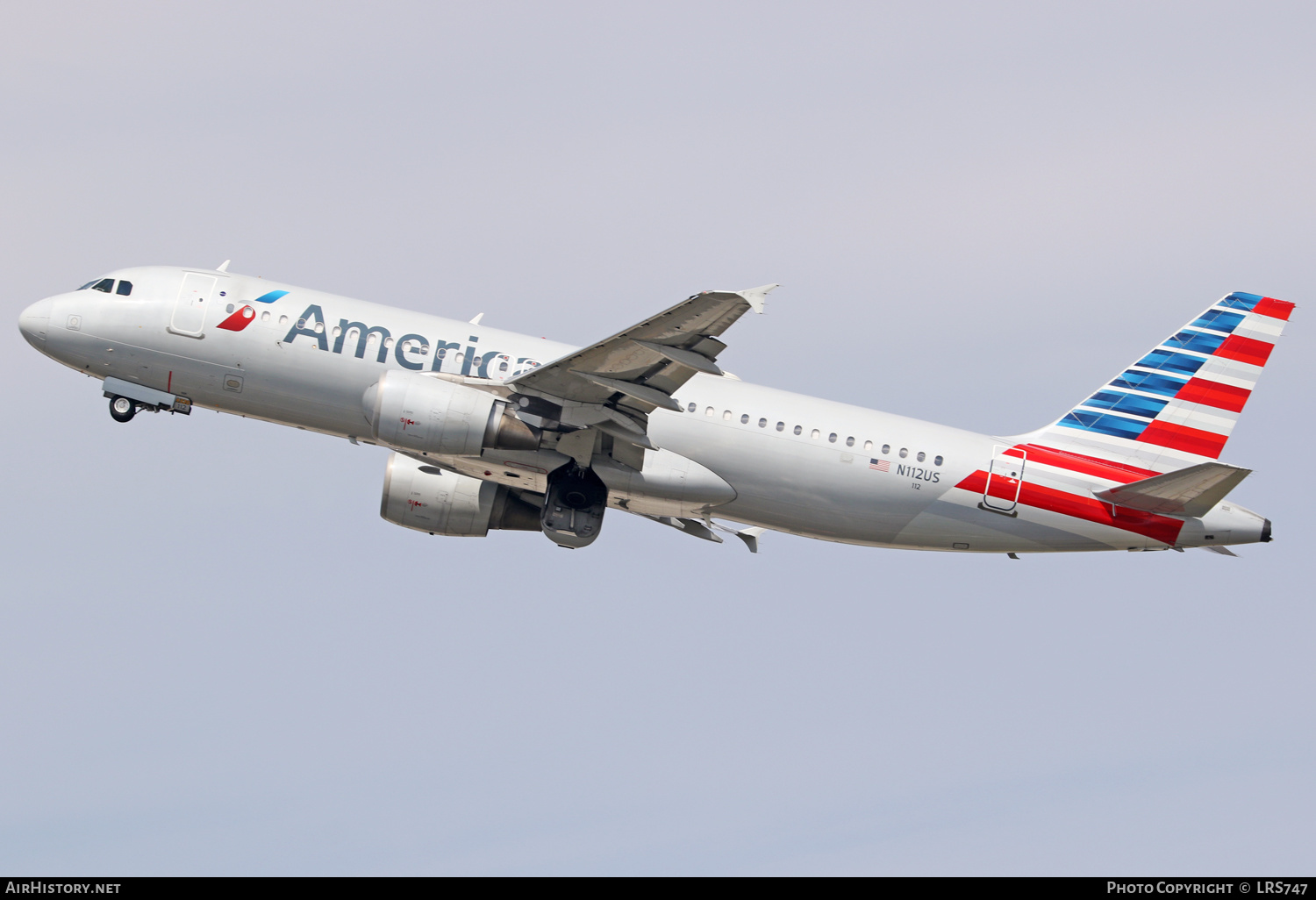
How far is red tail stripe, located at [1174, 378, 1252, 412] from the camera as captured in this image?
39.4 metres

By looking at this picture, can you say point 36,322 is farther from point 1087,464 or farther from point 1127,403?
point 1127,403

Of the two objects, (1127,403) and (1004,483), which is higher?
(1127,403)

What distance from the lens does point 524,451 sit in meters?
35.1

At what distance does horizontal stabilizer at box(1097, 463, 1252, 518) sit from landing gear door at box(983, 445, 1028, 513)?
219 centimetres

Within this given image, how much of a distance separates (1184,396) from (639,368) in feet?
54.2

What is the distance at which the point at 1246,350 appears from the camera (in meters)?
40.0

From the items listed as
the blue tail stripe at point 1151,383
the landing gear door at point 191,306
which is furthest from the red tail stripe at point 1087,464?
the landing gear door at point 191,306

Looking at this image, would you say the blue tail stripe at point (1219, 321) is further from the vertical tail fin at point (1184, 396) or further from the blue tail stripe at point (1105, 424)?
the blue tail stripe at point (1105, 424)

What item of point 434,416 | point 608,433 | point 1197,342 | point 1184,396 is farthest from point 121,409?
point 1197,342

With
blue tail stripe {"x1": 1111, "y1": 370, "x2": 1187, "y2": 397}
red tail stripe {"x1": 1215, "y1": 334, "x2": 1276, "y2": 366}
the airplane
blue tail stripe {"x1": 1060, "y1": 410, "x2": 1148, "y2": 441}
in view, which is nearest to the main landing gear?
the airplane

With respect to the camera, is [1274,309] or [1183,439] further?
[1274,309]

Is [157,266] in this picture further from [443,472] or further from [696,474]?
[696,474]

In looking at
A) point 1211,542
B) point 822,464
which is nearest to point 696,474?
point 822,464

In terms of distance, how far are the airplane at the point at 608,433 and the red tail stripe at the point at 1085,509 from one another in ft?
0.15
